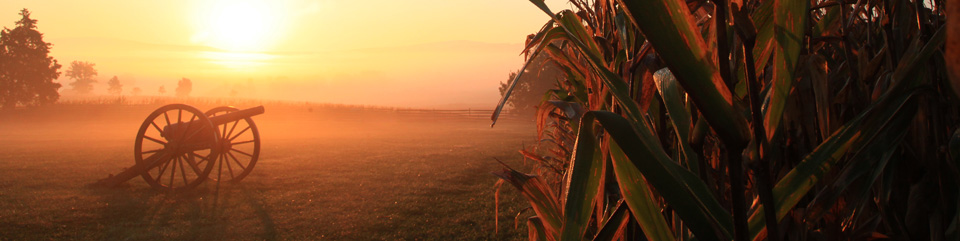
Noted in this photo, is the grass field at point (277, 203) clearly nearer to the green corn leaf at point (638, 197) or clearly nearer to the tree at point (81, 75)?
the green corn leaf at point (638, 197)

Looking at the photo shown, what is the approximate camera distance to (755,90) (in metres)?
0.34

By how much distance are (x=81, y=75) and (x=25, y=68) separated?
86766mm

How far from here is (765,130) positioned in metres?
0.39

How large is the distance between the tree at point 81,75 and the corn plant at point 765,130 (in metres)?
137

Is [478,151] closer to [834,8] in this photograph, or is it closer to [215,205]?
[215,205]

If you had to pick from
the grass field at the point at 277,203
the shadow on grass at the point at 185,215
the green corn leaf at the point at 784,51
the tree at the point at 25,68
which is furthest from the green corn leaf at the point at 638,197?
the tree at the point at 25,68

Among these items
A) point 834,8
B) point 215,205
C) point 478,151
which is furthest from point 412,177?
point 834,8

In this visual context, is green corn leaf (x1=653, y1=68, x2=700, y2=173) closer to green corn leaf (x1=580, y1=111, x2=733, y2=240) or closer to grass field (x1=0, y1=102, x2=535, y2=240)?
green corn leaf (x1=580, y1=111, x2=733, y2=240)

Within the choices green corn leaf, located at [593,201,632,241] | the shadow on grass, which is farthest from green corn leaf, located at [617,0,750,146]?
the shadow on grass

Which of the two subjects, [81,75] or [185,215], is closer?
[185,215]

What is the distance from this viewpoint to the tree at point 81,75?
349 ft

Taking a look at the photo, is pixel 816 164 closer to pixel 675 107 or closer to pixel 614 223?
pixel 675 107

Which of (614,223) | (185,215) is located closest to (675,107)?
(614,223)

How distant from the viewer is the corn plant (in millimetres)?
333
